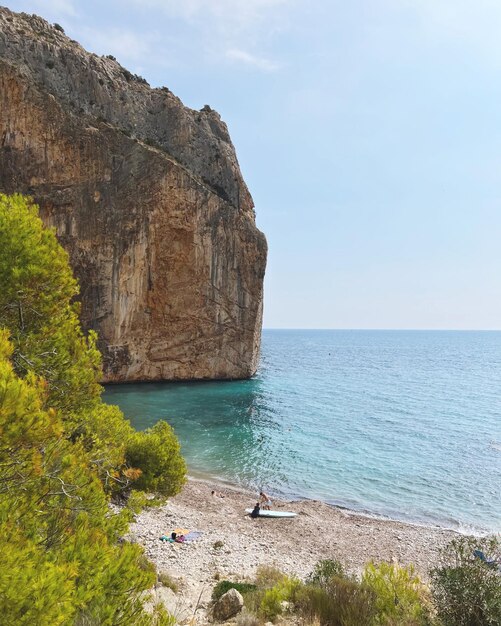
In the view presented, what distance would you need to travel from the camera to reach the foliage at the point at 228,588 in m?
8.44

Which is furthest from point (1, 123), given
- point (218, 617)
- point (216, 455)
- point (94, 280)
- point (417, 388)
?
point (417, 388)

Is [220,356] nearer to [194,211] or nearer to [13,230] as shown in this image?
[194,211]

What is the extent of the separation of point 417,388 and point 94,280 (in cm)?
3863

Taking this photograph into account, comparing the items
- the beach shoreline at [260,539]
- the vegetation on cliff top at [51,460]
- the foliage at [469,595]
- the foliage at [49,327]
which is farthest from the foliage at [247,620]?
the foliage at [49,327]

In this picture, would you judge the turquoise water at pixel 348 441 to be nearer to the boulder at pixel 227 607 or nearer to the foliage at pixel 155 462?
the foliage at pixel 155 462

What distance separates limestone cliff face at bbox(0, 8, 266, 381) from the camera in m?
33.2

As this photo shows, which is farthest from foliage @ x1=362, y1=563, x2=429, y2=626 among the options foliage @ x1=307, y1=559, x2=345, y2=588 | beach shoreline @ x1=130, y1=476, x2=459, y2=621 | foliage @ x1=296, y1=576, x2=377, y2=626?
beach shoreline @ x1=130, y1=476, x2=459, y2=621

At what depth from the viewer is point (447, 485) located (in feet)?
65.6

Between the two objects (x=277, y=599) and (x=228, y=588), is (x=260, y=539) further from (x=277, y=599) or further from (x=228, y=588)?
(x=277, y=599)

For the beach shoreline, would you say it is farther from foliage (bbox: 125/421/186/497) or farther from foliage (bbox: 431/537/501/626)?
foliage (bbox: 431/537/501/626)

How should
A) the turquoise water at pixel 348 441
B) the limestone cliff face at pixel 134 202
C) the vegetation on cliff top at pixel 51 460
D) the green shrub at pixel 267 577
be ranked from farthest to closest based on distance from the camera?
the limestone cliff face at pixel 134 202, the turquoise water at pixel 348 441, the green shrub at pixel 267 577, the vegetation on cliff top at pixel 51 460

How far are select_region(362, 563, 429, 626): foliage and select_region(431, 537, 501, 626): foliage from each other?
1.17ft

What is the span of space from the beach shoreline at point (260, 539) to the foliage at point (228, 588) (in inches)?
11.2

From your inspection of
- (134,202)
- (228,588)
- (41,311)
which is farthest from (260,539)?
(134,202)
